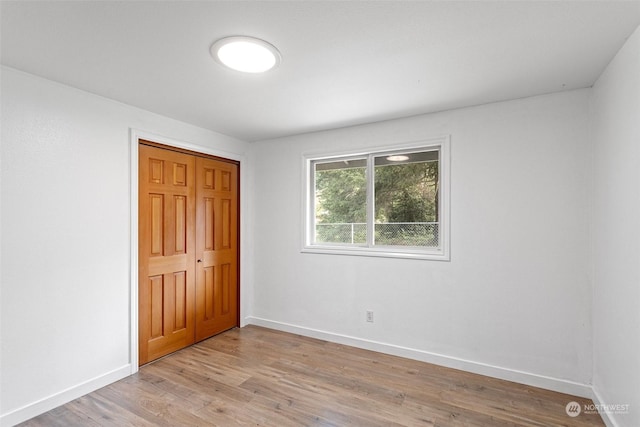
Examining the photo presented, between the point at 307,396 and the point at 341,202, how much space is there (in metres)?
2.03

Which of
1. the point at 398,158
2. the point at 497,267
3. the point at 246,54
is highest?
the point at 246,54

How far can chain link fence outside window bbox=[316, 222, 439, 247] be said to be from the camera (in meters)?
3.11

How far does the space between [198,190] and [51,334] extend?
1742 millimetres

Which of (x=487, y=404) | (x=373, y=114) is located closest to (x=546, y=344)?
(x=487, y=404)

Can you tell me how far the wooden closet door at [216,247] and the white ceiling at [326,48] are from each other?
1038 mm

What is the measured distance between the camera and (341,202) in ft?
12.0

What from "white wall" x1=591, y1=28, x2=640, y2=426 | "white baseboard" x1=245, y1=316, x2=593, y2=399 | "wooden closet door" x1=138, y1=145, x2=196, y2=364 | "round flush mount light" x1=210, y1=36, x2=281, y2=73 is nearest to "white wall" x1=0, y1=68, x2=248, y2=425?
"wooden closet door" x1=138, y1=145, x2=196, y2=364

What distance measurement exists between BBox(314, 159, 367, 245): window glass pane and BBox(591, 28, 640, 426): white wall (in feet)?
6.47

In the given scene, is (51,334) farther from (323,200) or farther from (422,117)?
(422,117)

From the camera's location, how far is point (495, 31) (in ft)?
5.48

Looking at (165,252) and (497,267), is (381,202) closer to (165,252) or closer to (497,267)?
(497,267)

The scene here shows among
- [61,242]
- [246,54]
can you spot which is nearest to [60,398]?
[61,242]

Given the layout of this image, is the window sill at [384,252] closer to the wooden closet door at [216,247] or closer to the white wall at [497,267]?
the white wall at [497,267]

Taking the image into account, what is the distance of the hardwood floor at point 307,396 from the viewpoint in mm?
2121
